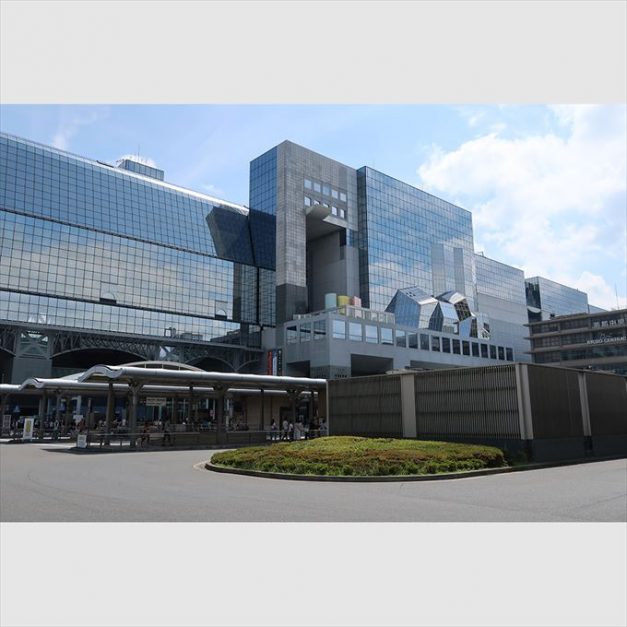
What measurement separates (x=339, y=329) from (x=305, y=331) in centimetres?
518

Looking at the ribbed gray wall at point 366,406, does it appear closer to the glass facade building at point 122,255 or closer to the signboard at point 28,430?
the signboard at point 28,430

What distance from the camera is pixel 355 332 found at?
243 ft

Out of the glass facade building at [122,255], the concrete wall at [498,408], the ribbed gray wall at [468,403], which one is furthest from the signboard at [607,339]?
the ribbed gray wall at [468,403]

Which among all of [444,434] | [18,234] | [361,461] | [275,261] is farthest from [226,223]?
[361,461]

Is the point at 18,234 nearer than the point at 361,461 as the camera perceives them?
No

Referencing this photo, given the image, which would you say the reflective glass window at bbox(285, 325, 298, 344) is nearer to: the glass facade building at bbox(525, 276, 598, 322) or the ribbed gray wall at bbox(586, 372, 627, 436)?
the ribbed gray wall at bbox(586, 372, 627, 436)

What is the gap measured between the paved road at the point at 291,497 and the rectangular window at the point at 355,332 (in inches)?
2117

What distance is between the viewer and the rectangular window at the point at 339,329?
71.2 metres

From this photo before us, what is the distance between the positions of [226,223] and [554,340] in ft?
194

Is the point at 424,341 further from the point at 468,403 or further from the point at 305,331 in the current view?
the point at 468,403

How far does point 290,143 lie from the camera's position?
3342 inches

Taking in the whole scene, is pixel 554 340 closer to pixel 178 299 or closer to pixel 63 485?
pixel 178 299

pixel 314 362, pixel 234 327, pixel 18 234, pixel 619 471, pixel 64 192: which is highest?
pixel 64 192

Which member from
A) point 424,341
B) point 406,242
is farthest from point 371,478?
point 406,242
